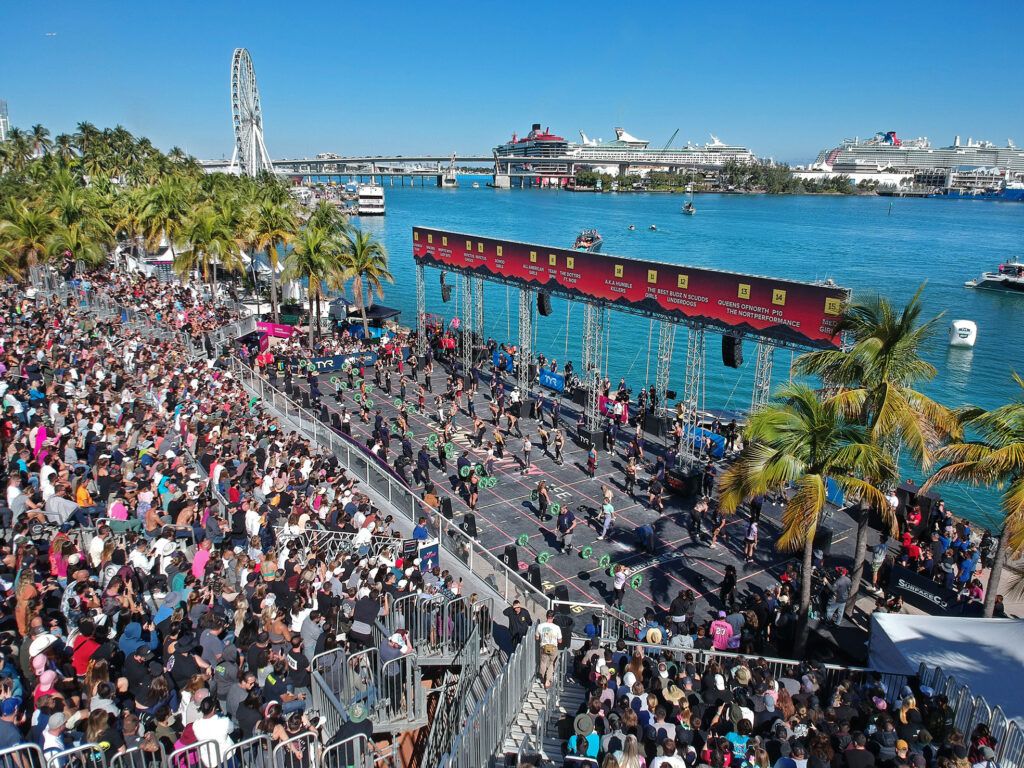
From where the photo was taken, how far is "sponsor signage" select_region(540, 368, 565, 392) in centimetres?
3030

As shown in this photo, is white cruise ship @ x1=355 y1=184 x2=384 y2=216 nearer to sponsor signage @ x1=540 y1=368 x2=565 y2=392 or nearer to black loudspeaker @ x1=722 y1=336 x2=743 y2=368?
sponsor signage @ x1=540 y1=368 x2=565 y2=392

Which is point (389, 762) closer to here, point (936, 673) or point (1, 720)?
point (1, 720)

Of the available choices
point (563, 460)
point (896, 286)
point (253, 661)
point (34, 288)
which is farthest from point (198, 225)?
point (896, 286)

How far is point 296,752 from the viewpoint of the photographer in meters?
6.87

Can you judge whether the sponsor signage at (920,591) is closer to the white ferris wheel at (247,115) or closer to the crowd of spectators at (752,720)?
the crowd of spectators at (752,720)

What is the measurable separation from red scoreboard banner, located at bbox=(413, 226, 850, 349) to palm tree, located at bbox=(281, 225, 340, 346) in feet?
27.7

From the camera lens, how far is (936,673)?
997cm

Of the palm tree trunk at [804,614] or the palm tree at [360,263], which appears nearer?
the palm tree trunk at [804,614]

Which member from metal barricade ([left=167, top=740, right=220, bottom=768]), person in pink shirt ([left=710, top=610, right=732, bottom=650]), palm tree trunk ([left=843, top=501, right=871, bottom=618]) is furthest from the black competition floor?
metal barricade ([left=167, top=740, right=220, bottom=768])

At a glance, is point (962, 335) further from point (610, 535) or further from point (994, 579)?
point (994, 579)

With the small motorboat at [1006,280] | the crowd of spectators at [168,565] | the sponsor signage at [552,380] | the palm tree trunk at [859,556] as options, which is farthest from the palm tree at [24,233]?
the small motorboat at [1006,280]

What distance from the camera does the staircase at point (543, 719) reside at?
28.5 feet

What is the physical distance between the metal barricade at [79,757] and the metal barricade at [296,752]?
1.54m

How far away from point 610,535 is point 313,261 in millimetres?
24628
